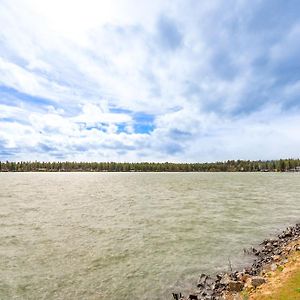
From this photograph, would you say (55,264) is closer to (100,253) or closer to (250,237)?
(100,253)

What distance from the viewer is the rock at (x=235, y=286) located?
16875mm

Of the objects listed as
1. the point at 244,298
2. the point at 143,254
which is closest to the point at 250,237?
the point at 143,254

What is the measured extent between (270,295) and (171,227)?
2247 cm

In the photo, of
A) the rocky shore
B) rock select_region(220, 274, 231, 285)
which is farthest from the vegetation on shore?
rock select_region(220, 274, 231, 285)

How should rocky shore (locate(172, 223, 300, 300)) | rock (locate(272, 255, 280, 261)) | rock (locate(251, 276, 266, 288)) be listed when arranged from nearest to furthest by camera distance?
1. rock (locate(251, 276, 266, 288))
2. rocky shore (locate(172, 223, 300, 300))
3. rock (locate(272, 255, 280, 261))

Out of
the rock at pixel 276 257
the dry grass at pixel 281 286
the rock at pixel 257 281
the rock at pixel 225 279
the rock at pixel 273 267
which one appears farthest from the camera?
the rock at pixel 276 257

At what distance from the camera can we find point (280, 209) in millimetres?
51750

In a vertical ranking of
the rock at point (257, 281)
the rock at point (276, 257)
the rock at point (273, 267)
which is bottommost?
the rock at point (276, 257)

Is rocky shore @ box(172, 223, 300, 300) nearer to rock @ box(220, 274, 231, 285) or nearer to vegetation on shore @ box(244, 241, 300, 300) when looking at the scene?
rock @ box(220, 274, 231, 285)

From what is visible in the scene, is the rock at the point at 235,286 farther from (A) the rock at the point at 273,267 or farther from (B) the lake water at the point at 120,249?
(A) the rock at the point at 273,267

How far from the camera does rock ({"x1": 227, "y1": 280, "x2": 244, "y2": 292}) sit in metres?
16.9

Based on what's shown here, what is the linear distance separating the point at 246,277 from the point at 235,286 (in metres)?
1.74

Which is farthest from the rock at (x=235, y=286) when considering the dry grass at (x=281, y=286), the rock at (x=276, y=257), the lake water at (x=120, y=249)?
the rock at (x=276, y=257)

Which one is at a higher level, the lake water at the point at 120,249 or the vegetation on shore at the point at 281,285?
the vegetation on shore at the point at 281,285
